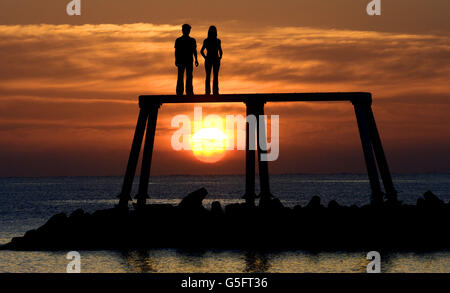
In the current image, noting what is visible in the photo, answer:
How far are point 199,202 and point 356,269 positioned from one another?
6823 mm

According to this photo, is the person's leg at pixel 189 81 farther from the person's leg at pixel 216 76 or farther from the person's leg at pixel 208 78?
the person's leg at pixel 216 76

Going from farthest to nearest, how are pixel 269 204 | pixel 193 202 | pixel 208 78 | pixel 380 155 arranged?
pixel 193 202 → pixel 269 204 → pixel 380 155 → pixel 208 78

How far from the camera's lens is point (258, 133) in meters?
26.5

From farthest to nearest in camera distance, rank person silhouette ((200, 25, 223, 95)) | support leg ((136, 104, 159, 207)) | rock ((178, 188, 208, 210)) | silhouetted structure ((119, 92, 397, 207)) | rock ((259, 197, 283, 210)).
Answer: rock ((178, 188, 208, 210))
rock ((259, 197, 283, 210))
support leg ((136, 104, 159, 207))
silhouetted structure ((119, 92, 397, 207))
person silhouette ((200, 25, 223, 95))

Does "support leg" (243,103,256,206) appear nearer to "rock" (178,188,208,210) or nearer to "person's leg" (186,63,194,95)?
"rock" (178,188,208,210)

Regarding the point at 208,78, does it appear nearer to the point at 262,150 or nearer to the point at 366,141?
the point at 262,150

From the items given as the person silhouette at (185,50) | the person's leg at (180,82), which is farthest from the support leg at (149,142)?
the person silhouette at (185,50)

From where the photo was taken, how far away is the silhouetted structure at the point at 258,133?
2592cm

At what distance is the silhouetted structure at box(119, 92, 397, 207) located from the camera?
85.0ft

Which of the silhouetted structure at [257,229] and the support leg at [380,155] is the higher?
the support leg at [380,155]

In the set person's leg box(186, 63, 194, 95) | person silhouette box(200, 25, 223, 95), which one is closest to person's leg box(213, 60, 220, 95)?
person silhouette box(200, 25, 223, 95)

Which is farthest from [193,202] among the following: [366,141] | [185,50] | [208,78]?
[366,141]
